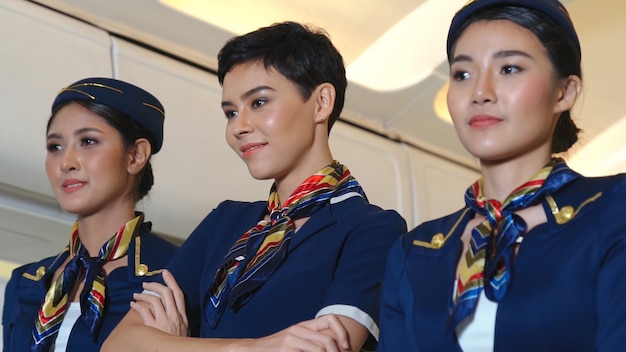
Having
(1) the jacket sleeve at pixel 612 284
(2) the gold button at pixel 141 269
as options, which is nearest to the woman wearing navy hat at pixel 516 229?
(1) the jacket sleeve at pixel 612 284

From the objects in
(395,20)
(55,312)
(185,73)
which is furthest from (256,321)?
(395,20)

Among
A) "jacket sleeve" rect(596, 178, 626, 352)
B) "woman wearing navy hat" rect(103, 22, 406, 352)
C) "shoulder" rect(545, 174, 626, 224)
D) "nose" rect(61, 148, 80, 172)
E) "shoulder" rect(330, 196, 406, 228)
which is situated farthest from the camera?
"nose" rect(61, 148, 80, 172)

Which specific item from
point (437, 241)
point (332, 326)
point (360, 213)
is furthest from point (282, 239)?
point (437, 241)

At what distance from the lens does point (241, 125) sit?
2.12m

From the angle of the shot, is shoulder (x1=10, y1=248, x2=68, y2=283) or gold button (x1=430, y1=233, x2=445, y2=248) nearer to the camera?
gold button (x1=430, y1=233, x2=445, y2=248)

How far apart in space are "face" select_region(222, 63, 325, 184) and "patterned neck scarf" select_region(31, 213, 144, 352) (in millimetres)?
447

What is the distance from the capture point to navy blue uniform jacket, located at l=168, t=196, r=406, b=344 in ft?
6.29

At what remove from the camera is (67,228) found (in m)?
3.53

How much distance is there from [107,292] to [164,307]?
0.33 m

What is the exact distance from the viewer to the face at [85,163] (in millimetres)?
2453

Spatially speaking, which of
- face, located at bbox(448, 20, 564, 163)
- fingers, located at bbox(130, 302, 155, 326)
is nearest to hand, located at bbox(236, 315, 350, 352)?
fingers, located at bbox(130, 302, 155, 326)

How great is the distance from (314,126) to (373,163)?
2264 mm

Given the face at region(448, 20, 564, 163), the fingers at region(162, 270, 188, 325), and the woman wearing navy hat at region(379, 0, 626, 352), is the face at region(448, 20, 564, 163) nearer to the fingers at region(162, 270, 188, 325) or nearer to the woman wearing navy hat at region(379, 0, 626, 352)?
the woman wearing navy hat at region(379, 0, 626, 352)

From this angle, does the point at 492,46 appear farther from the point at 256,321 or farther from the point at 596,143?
the point at 596,143
